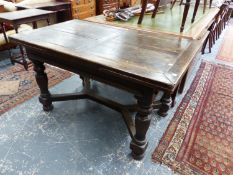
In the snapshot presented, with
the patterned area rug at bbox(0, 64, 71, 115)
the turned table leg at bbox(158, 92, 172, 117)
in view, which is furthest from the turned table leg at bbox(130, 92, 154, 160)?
the patterned area rug at bbox(0, 64, 71, 115)

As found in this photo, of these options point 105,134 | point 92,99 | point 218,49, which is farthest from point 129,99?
point 218,49

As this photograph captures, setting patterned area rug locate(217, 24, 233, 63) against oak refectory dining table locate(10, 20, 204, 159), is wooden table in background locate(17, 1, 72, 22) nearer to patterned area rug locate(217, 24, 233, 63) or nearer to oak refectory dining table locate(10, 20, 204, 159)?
oak refectory dining table locate(10, 20, 204, 159)

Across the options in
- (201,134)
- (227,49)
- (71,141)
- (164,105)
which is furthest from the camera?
(227,49)

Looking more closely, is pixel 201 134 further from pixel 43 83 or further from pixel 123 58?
pixel 43 83

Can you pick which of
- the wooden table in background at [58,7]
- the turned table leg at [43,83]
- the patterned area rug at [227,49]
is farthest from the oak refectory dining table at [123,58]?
the patterned area rug at [227,49]

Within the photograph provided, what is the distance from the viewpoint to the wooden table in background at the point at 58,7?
3.09 m

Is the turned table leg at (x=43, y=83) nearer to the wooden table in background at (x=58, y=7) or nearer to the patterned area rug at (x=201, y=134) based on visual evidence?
the patterned area rug at (x=201, y=134)

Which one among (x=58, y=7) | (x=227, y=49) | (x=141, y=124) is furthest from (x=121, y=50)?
(x=227, y=49)

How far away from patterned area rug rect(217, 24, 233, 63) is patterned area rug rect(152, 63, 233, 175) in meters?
0.97

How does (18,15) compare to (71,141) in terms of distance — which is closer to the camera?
(71,141)

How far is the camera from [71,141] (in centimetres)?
151

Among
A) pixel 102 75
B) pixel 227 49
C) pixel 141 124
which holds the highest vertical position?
pixel 102 75

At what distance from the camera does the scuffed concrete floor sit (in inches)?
51.5

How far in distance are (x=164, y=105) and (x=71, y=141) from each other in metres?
0.86
